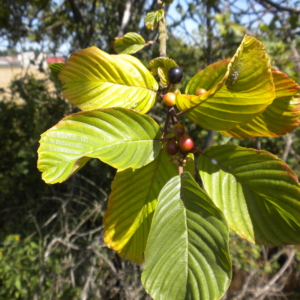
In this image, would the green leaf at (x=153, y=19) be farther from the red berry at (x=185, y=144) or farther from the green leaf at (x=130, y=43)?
the red berry at (x=185, y=144)

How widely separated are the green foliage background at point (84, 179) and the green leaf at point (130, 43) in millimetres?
1040

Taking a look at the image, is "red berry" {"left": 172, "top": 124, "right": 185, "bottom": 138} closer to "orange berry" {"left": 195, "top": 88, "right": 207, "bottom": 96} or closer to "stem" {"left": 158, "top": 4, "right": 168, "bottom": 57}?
"orange berry" {"left": 195, "top": 88, "right": 207, "bottom": 96}

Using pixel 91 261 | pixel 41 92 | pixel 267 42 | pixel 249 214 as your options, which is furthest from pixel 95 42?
pixel 249 214

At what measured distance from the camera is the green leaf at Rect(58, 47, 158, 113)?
58 centimetres

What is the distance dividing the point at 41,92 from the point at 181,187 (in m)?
3.06

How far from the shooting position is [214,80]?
0.56 meters

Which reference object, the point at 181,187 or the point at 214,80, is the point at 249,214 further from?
the point at 214,80

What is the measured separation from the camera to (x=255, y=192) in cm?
53

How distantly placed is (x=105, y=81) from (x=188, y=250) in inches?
16.9

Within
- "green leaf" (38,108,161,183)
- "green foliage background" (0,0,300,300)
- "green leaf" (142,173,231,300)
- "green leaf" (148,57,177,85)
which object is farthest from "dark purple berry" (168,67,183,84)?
"green foliage background" (0,0,300,300)

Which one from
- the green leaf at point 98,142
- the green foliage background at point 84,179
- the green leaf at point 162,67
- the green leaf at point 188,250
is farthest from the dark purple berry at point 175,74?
the green foliage background at point 84,179

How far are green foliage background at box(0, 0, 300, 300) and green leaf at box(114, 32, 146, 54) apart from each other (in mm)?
1040

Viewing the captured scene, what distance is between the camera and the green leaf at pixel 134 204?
61cm

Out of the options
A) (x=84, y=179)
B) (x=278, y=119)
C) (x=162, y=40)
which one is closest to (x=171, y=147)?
(x=278, y=119)
